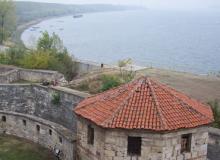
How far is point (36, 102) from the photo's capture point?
Result: 90.9ft

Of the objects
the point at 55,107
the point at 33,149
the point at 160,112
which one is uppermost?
the point at 160,112

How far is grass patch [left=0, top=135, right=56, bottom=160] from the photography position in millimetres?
23141

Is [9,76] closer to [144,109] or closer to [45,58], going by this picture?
[45,58]

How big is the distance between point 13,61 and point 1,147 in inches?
744

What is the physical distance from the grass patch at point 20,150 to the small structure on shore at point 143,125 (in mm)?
6878

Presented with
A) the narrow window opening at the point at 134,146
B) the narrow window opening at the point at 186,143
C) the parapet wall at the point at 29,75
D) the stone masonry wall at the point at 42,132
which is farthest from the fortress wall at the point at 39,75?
the narrow window opening at the point at 186,143

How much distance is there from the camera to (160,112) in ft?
51.1

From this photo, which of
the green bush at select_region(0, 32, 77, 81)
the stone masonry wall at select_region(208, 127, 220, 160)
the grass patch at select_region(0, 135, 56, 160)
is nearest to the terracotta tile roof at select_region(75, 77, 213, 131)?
the stone masonry wall at select_region(208, 127, 220, 160)

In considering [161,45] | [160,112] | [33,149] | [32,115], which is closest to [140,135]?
[160,112]

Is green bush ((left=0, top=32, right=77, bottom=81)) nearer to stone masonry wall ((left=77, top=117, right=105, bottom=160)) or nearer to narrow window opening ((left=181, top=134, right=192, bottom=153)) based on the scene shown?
stone masonry wall ((left=77, top=117, right=105, bottom=160))

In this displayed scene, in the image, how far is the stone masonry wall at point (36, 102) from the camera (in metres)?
26.0

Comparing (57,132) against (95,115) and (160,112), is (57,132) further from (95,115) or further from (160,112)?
(160,112)

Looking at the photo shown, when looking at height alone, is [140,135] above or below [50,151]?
above

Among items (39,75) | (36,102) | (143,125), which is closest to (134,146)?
(143,125)
